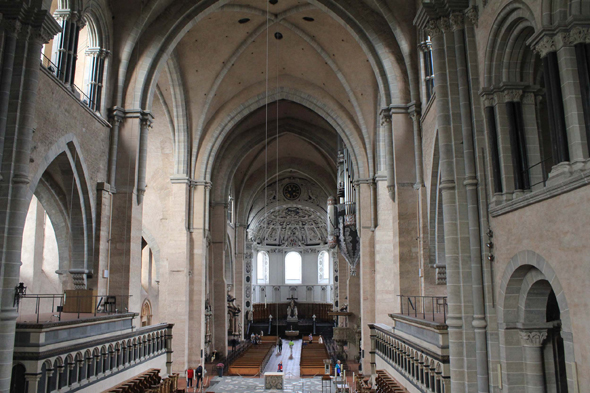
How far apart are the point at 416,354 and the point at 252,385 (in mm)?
10560

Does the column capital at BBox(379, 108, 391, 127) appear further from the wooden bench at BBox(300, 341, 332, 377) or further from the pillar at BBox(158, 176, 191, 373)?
the wooden bench at BBox(300, 341, 332, 377)

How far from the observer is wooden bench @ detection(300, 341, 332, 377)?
80.1 ft

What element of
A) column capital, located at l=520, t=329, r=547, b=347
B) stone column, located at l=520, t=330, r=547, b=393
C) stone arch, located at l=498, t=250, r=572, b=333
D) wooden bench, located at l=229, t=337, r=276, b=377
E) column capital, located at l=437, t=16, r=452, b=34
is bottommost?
wooden bench, located at l=229, t=337, r=276, b=377

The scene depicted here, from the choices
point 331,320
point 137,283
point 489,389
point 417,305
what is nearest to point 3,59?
point 137,283

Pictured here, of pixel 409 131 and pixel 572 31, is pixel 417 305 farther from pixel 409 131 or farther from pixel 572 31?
pixel 572 31

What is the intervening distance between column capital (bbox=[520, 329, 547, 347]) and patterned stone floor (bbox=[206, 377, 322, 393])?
12.4 m

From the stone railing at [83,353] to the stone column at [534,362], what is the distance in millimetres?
9432

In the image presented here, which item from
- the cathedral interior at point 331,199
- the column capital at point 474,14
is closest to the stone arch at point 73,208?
the cathedral interior at point 331,199

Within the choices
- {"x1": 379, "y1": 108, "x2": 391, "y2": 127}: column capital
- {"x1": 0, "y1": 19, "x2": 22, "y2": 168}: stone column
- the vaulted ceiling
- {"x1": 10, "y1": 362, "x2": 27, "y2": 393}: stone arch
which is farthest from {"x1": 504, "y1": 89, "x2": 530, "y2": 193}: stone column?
{"x1": 10, "y1": 362, "x2": 27, "y2": 393}: stone arch

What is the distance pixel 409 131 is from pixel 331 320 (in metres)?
35.7

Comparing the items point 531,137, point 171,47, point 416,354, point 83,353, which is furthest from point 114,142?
point 531,137

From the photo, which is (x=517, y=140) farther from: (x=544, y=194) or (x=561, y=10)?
(x=561, y=10)

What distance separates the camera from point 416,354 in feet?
41.6

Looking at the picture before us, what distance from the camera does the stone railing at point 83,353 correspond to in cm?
1067
